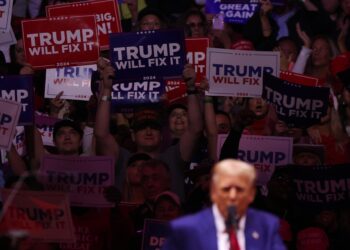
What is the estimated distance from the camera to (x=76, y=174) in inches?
394

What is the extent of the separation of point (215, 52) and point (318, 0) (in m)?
3.43

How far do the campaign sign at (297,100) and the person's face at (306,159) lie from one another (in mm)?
439

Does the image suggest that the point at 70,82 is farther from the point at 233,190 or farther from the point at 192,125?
the point at 233,190

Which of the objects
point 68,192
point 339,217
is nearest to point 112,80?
point 68,192

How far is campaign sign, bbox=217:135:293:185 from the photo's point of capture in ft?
35.8

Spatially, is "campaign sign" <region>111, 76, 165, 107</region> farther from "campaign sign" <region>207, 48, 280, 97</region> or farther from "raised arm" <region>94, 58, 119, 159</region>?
"raised arm" <region>94, 58, 119, 159</region>

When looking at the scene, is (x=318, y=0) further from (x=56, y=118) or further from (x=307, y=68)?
(x=56, y=118)

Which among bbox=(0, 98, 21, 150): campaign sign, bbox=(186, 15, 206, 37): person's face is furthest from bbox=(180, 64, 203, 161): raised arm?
bbox=(186, 15, 206, 37): person's face

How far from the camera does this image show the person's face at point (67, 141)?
10695mm

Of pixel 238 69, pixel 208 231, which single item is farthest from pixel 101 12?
pixel 208 231

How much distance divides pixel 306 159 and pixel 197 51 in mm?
1768

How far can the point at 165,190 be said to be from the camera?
388 inches

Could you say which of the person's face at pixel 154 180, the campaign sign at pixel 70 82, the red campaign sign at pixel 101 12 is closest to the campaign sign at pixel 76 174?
the person's face at pixel 154 180

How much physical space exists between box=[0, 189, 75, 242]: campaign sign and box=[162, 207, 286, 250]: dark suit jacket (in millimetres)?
2537
